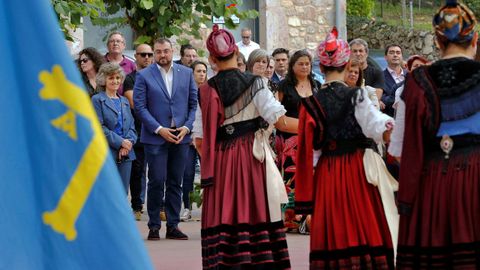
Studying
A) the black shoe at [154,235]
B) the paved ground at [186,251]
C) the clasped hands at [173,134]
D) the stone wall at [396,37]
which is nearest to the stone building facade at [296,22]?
the stone wall at [396,37]

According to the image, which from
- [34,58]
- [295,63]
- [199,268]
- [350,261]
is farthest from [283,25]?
[34,58]

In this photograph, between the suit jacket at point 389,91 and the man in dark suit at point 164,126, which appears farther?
the suit jacket at point 389,91

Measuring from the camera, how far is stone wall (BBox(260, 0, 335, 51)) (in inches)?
913

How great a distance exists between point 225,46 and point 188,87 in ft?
10.2

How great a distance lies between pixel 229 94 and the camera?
7.73 meters

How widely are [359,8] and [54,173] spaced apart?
34958mm

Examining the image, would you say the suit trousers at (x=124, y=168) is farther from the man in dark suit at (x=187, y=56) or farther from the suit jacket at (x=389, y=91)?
the suit jacket at (x=389, y=91)

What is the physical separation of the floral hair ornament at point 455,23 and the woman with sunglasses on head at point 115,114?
17.1 ft

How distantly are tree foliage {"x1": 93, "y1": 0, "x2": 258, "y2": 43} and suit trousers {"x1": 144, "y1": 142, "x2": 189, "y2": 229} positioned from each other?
1380mm

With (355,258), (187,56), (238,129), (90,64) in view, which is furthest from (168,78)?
(355,258)

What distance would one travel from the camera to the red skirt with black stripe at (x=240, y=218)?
7.72 meters

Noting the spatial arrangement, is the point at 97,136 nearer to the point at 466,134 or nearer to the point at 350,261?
the point at 466,134

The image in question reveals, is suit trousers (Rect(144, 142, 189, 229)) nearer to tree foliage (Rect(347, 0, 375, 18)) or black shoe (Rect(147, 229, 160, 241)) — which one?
black shoe (Rect(147, 229, 160, 241))

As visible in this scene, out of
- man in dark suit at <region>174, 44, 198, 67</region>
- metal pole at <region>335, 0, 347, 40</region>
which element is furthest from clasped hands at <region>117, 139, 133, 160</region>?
metal pole at <region>335, 0, 347, 40</region>
